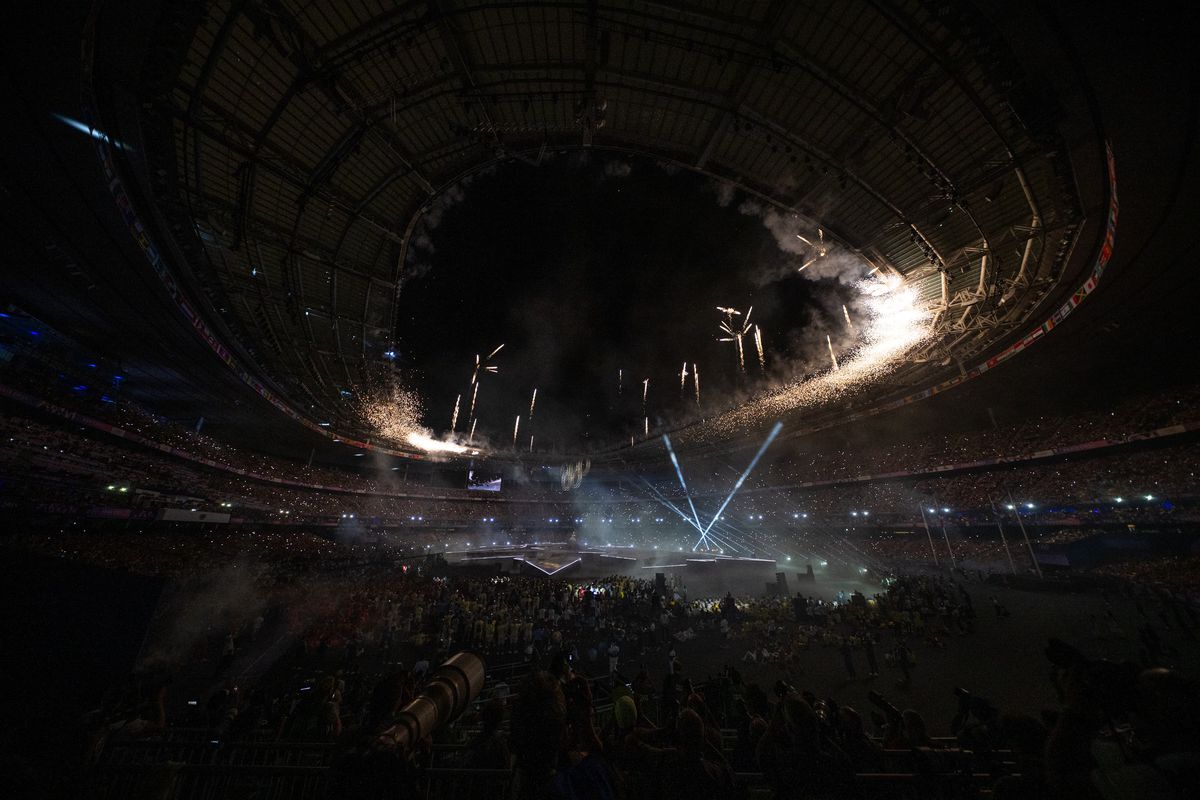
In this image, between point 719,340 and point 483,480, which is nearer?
point 719,340

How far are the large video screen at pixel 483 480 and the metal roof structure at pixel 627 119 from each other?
3555cm

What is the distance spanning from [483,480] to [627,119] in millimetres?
42812

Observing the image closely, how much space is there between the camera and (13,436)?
12750mm

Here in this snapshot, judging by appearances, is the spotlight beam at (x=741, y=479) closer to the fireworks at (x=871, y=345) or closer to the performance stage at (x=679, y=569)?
the performance stage at (x=679, y=569)

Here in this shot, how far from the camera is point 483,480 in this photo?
46281mm

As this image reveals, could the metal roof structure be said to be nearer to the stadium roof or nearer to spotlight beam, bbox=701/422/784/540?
the stadium roof

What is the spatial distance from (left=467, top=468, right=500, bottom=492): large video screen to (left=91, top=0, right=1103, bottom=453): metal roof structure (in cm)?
3555

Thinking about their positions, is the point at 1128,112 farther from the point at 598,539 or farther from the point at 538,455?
the point at 598,539

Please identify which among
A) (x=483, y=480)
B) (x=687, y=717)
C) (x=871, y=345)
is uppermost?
(x=483, y=480)

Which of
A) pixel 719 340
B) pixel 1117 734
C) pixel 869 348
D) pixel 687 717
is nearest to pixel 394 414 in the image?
pixel 719 340

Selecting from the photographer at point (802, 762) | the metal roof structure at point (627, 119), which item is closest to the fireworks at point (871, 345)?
the metal roof structure at point (627, 119)

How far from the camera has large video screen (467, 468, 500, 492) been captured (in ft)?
148

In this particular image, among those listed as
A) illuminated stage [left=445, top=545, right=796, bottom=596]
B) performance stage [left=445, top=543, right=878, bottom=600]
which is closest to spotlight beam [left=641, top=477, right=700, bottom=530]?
illuminated stage [left=445, top=545, right=796, bottom=596]

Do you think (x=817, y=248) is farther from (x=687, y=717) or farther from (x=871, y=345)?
(x=687, y=717)
